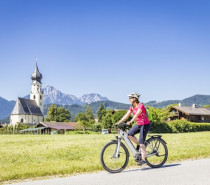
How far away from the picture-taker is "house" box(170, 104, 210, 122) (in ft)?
257

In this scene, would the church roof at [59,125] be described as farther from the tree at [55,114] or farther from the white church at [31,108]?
the white church at [31,108]

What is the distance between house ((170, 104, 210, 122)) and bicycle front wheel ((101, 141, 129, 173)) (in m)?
72.0

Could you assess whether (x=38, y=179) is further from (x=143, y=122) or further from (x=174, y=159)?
(x=174, y=159)

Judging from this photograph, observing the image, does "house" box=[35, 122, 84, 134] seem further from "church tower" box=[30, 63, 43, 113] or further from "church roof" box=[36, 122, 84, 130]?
"church tower" box=[30, 63, 43, 113]

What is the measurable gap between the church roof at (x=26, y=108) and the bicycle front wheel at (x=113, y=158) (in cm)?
13181

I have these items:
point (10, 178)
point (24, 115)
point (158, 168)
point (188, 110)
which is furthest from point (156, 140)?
point (24, 115)

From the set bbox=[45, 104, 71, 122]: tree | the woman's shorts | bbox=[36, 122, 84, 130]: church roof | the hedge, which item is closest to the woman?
the woman's shorts

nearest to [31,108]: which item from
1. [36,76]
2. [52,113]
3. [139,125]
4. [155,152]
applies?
[52,113]

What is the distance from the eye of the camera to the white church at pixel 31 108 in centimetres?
13412

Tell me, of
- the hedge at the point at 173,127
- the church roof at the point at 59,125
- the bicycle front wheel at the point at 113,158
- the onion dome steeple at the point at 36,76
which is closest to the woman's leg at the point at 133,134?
the bicycle front wheel at the point at 113,158

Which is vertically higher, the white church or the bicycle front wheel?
the white church

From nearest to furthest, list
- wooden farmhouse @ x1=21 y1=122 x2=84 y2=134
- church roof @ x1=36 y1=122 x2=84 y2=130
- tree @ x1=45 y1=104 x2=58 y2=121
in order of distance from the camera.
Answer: wooden farmhouse @ x1=21 y1=122 x2=84 y2=134 < church roof @ x1=36 y1=122 x2=84 y2=130 < tree @ x1=45 y1=104 x2=58 y2=121

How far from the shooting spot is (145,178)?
22.3ft

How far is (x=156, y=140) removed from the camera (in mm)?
8719
